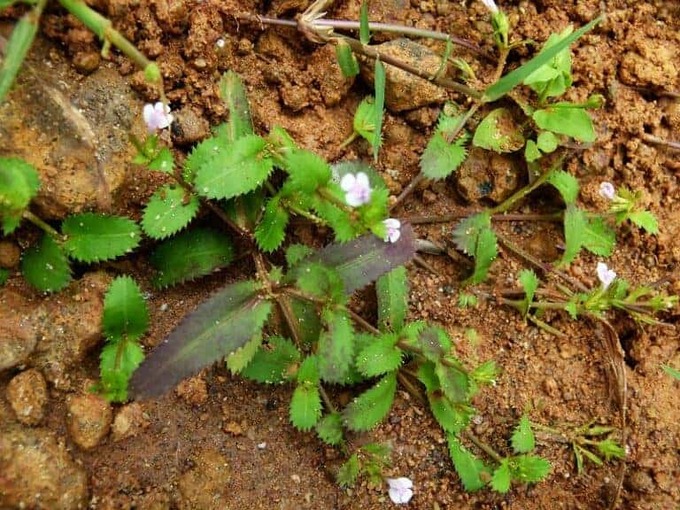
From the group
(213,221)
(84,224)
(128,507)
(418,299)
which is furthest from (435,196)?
(128,507)

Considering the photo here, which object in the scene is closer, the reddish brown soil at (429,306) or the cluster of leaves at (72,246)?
the cluster of leaves at (72,246)

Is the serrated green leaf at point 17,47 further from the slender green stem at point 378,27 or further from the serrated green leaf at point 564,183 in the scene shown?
the serrated green leaf at point 564,183

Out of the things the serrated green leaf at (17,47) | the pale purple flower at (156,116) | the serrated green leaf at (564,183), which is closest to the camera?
the serrated green leaf at (17,47)

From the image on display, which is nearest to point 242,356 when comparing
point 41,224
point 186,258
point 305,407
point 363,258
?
point 305,407

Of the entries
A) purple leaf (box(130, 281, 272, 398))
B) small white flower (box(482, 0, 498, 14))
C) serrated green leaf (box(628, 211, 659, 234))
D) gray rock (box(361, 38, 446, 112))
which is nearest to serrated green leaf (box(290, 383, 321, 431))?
purple leaf (box(130, 281, 272, 398))

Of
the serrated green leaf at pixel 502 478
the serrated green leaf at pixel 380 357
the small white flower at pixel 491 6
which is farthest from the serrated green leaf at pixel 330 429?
the small white flower at pixel 491 6

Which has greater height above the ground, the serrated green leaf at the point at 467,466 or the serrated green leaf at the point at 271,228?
the serrated green leaf at the point at 271,228

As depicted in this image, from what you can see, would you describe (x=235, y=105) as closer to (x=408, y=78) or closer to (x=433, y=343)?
(x=408, y=78)

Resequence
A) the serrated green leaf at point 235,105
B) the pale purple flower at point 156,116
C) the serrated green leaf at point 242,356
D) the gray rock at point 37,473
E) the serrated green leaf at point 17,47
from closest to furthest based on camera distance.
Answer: the serrated green leaf at point 17,47 → the gray rock at point 37,473 → the pale purple flower at point 156,116 → the serrated green leaf at point 242,356 → the serrated green leaf at point 235,105
